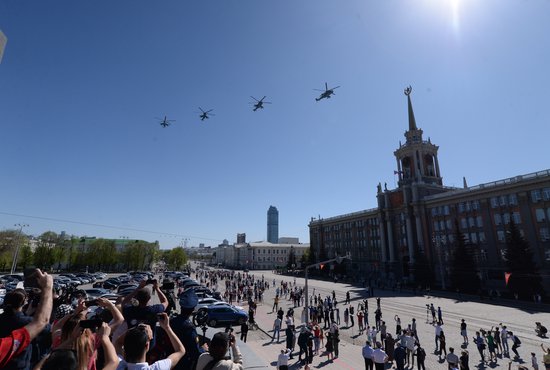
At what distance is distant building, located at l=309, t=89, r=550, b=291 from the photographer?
4634cm

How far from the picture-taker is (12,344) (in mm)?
2951

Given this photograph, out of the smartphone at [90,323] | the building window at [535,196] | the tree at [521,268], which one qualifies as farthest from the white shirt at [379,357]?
the building window at [535,196]

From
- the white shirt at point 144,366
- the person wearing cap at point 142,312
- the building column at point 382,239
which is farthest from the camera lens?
the building column at point 382,239

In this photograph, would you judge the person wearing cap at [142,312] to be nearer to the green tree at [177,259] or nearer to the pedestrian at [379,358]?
the pedestrian at [379,358]

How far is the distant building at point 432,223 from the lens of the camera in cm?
4634

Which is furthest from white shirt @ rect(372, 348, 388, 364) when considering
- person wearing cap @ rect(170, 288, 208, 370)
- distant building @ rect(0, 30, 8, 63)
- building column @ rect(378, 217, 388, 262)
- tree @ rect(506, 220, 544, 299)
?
building column @ rect(378, 217, 388, 262)

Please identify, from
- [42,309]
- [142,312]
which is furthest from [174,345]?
[42,309]

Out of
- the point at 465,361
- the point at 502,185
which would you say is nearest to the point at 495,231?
the point at 502,185

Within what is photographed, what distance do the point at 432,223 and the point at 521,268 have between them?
65.2 feet

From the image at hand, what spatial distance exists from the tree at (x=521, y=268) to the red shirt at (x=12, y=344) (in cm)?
5507

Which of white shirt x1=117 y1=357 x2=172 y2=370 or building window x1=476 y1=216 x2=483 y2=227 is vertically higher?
building window x1=476 y1=216 x2=483 y2=227

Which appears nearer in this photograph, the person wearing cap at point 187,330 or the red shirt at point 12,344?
the red shirt at point 12,344

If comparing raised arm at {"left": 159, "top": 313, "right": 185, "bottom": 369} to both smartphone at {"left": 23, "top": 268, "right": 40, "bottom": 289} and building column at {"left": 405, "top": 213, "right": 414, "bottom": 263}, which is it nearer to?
smartphone at {"left": 23, "top": 268, "right": 40, "bottom": 289}

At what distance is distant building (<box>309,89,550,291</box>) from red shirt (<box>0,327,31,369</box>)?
58328 mm
